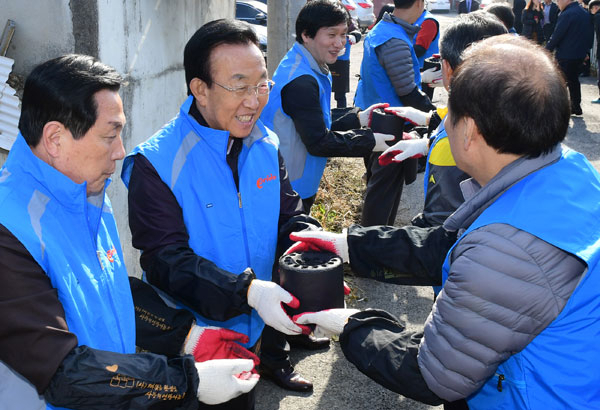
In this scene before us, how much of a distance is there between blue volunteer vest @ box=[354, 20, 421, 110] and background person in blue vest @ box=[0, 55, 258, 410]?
3904 millimetres

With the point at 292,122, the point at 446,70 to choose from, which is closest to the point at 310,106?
the point at 292,122

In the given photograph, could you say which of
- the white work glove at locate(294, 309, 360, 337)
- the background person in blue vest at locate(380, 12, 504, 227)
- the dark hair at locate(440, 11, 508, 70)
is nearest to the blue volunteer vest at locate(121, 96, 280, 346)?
the white work glove at locate(294, 309, 360, 337)

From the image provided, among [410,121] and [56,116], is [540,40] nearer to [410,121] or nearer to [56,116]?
[410,121]

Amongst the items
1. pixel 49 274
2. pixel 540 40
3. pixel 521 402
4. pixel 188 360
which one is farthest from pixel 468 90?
pixel 540 40

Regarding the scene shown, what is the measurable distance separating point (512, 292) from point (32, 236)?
1.36m

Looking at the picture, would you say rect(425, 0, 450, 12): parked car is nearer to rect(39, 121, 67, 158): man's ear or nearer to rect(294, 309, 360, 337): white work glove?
rect(294, 309, 360, 337): white work glove

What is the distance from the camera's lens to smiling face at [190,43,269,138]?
8.74 ft

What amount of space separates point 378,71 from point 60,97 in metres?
4.19

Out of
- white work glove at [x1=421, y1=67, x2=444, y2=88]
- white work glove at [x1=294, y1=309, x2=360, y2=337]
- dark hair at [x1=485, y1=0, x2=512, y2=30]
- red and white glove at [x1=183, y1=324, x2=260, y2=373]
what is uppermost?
dark hair at [x1=485, y1=0, x2=512, y2=30]

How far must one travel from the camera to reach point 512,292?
1.64m

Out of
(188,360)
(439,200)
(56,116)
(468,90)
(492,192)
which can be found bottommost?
(188,360)

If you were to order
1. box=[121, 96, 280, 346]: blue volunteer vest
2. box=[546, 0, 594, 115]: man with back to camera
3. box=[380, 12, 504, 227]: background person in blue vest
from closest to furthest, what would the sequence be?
box=[121, 96, 280, 346]: blue volunteer vest, box=[380, 12, 504, 227]: background person in blue vest, box=[546, 0, 594, 115]: man with back to camera

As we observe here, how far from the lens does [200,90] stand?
2.72 m

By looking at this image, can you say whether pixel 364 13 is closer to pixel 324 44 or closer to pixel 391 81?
pixel 391 81
